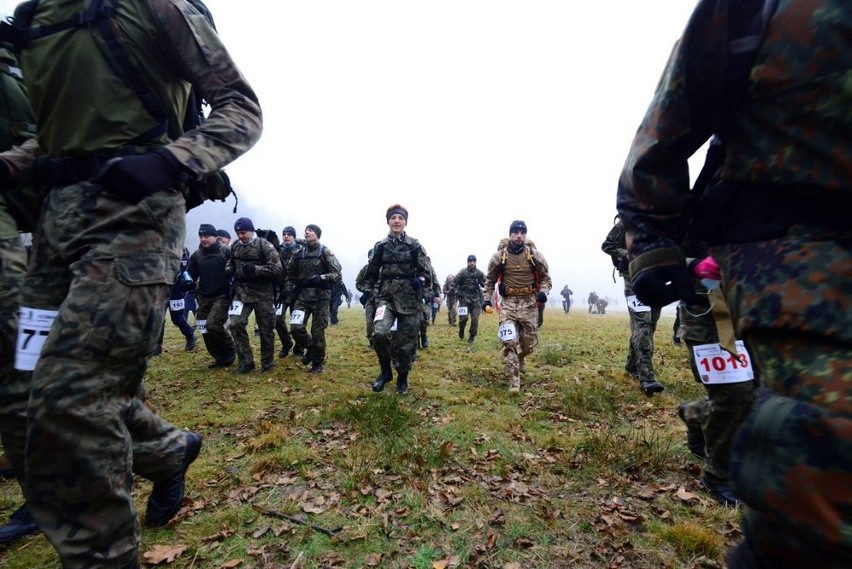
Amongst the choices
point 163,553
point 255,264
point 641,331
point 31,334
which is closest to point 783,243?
point 31,334

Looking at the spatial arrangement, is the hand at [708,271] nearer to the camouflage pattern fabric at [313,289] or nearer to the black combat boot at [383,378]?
the black combat boot at [383,378]

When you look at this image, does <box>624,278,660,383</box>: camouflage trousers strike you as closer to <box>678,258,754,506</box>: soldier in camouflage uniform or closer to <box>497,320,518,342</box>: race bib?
<box>497,320,518,342</box>: race bib

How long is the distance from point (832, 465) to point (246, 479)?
11.9 feet

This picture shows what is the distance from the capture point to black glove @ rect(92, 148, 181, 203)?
5.22 feet

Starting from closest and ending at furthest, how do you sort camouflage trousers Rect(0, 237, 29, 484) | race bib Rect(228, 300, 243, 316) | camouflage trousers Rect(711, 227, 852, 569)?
camouflage trousers Rect(711, 227, 852, 569), camouflage trousers Rect(0, 237, 29, 484), race bib Rect(228, 300, 243, 316)

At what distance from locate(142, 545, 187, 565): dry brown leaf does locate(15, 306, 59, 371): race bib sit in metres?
1.31

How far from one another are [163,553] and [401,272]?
15.8 ft

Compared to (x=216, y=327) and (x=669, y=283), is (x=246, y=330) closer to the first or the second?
(x=216, y=327)

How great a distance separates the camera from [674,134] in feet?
4.86

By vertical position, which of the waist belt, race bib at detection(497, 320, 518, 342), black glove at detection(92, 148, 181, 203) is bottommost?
black glove at detection(92, 148, 181, 203)

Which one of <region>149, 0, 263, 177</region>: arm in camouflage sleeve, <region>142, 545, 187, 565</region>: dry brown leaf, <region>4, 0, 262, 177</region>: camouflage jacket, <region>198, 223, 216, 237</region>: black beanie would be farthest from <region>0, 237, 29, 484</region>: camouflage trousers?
<region>198, 223, 216, 237</region>: black beanie

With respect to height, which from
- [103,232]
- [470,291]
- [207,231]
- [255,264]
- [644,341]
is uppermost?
[470,291]

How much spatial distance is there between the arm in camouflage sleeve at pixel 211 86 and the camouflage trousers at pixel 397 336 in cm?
461

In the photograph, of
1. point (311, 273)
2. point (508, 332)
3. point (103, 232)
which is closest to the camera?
point (103, 232)
